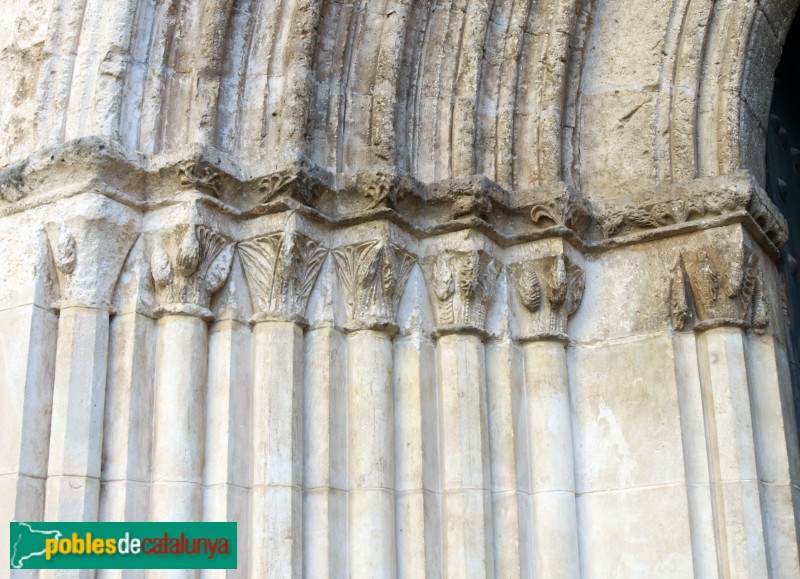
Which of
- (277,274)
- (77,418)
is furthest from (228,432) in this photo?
(277,274)

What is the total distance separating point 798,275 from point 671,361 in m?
1.13

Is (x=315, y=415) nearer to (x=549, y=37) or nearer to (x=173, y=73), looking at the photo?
(x=173, y=73)

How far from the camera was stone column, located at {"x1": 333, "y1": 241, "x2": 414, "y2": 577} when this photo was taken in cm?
413

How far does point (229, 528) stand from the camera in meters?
3.94

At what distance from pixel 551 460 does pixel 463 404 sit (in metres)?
0.41

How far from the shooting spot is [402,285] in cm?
452

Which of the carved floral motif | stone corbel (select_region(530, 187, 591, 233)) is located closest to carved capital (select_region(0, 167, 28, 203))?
the carved floral motif

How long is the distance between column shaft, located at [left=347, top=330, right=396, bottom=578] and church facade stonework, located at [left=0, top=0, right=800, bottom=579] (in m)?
0.01

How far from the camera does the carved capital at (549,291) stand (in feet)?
15.0

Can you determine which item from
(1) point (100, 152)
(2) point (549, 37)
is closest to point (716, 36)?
(2) point (549, 37)

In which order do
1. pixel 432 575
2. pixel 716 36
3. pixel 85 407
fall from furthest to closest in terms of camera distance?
pixel 716 36 → pixel 432 575 → pixel 85 407

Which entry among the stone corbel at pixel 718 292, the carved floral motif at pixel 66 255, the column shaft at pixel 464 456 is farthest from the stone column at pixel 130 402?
the stone corbel at pixel 718 292

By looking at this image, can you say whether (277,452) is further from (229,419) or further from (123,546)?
(123,546)

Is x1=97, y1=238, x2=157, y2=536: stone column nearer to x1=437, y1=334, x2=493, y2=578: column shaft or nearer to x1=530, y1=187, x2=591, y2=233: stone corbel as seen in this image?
x1=437, y1=334, x2=493, y2=578: column shaft
